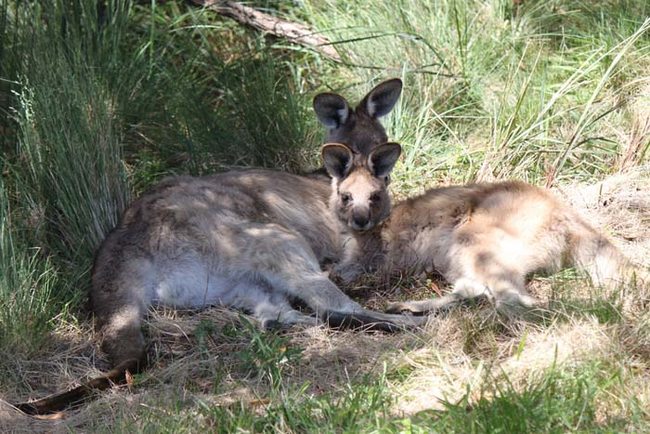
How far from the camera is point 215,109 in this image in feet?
23.7

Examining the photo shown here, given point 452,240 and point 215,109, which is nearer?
point 452,240

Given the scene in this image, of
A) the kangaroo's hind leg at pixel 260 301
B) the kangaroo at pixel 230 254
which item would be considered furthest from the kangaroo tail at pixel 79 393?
the kangaroo's hind leg at pixel 260 301

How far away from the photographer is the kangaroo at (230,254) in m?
4.89

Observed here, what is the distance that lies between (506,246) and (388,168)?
3.20ft

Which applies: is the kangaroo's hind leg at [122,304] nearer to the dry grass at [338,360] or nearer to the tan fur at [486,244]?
the dry grass at [338,360]

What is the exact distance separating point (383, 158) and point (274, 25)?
8.25ft

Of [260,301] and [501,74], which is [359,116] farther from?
[260,301]

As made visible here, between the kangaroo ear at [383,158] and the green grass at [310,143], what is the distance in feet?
2.86

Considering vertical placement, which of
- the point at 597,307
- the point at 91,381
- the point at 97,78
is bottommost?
the point at 91,381

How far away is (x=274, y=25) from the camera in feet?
25.3

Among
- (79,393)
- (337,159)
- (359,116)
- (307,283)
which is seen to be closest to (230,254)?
(307,283)

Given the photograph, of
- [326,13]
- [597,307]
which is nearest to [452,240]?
[597,307]

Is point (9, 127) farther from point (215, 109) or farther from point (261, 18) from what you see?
point (261, 18)

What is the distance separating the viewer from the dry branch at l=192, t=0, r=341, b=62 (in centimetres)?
765
